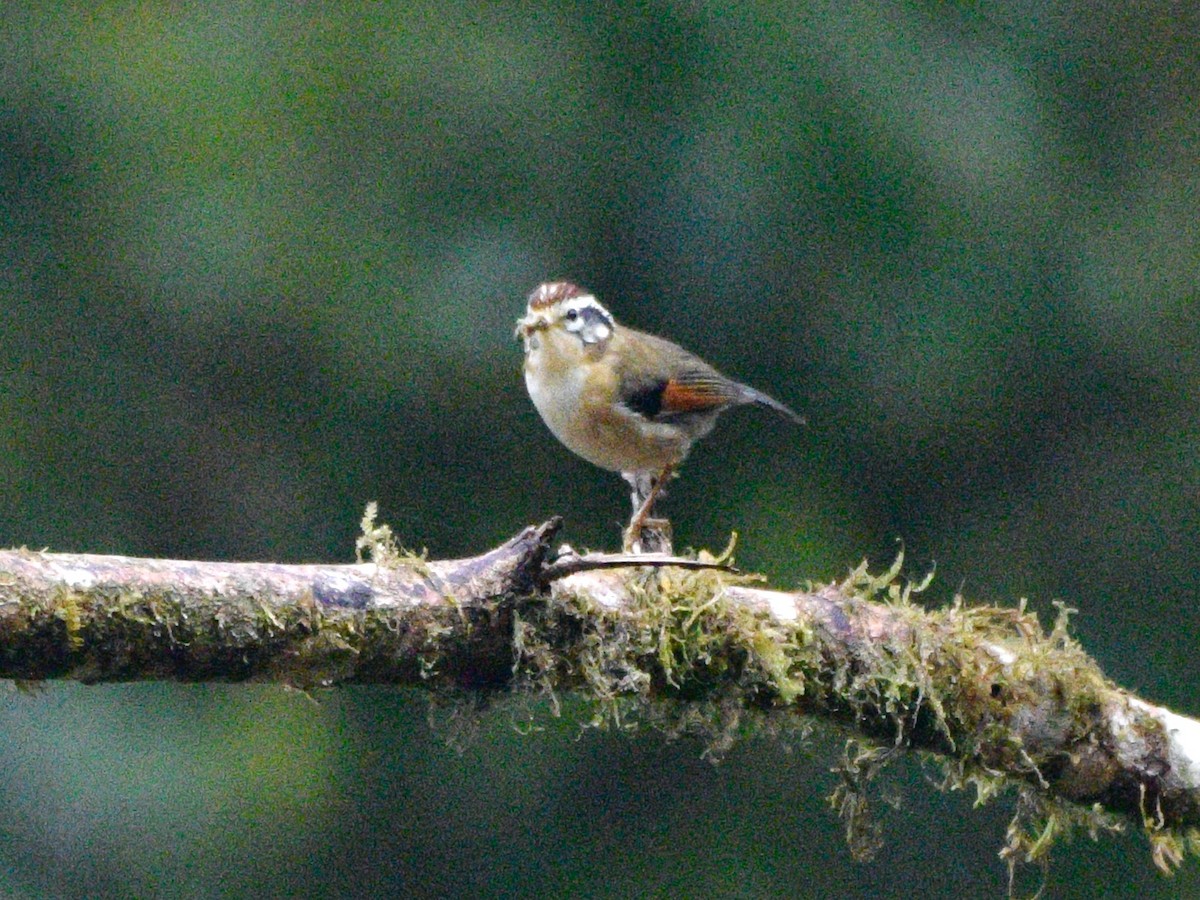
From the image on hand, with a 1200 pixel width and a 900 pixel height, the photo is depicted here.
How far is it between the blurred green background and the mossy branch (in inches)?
114

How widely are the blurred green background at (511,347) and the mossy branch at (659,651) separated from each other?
2.89m

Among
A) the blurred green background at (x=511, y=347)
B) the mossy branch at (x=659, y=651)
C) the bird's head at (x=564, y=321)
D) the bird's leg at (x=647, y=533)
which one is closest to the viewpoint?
the mossy branch at (x=659, y=651)

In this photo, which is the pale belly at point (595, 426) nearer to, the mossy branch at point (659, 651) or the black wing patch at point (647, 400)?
the black wing patch at point (647, 400)

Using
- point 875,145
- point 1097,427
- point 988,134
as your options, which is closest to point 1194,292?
point 1097,427

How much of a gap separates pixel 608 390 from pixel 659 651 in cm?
178

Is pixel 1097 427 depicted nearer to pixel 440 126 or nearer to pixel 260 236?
pixel 440 126

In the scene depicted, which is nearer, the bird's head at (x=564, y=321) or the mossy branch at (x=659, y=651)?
the mossy branch at (x=659, y=651)

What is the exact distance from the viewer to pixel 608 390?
5219mm

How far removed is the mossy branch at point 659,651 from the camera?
3.03m

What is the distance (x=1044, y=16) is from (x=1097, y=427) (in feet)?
5.75

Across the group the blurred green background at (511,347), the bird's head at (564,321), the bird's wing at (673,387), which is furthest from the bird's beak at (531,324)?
the blurred green background at (511,347)

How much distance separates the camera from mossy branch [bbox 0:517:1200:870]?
3.03 metres

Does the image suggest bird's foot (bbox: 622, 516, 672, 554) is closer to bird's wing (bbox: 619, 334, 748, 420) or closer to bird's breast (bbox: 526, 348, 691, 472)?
bird's breast (bbox: 526, 348, 691, 472)

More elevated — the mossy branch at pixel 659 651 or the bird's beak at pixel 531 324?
the bird's beak at pixel 531 324
